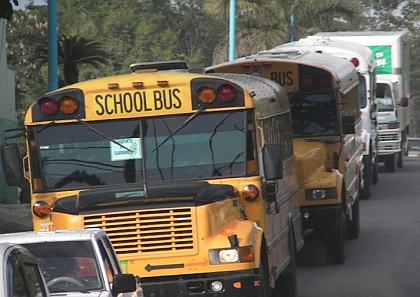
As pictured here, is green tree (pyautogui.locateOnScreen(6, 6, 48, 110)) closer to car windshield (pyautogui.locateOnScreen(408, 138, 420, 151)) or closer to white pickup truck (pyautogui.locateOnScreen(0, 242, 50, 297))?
car windshield (pyautogui.locateOnScreen(408, 138, 420, 151))

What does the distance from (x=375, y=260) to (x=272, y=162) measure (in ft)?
19.9

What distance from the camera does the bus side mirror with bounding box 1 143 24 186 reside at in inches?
435

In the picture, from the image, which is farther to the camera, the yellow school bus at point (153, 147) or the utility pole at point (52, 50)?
the utility pole at point (52, 50)

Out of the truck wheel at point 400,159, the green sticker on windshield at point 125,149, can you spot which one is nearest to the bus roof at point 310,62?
the green sticker on windshield at point 125,149

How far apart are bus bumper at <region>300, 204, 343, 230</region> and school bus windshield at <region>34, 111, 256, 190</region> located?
4.92 m

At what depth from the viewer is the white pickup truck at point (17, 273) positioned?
18.3 feet

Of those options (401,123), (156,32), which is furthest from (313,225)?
(156,32)

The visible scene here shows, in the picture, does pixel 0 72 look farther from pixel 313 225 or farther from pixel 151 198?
pixel 151 198

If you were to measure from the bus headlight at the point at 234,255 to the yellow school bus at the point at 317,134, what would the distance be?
230 inches

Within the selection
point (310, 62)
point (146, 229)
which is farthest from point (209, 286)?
point (310, 62)

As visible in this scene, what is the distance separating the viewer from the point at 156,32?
65.4 m

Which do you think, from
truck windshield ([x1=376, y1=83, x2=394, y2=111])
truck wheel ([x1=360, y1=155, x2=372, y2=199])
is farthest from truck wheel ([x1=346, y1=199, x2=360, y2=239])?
truck windshield ([x1=376, y1=83, x2=394, y2=111])

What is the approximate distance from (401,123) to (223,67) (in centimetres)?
1895

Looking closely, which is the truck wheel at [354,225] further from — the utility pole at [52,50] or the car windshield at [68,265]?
the car windshield at [68,265]
